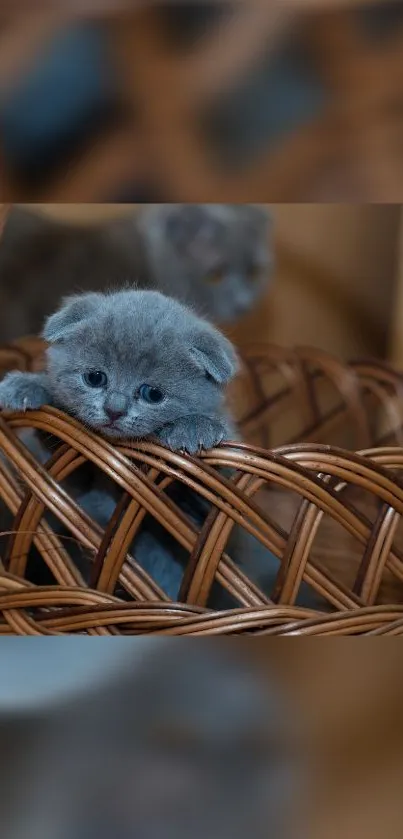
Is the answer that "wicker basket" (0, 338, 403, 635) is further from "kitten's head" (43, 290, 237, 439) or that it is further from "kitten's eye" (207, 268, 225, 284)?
"kitten's eye" (207, 268, 225, 284)
